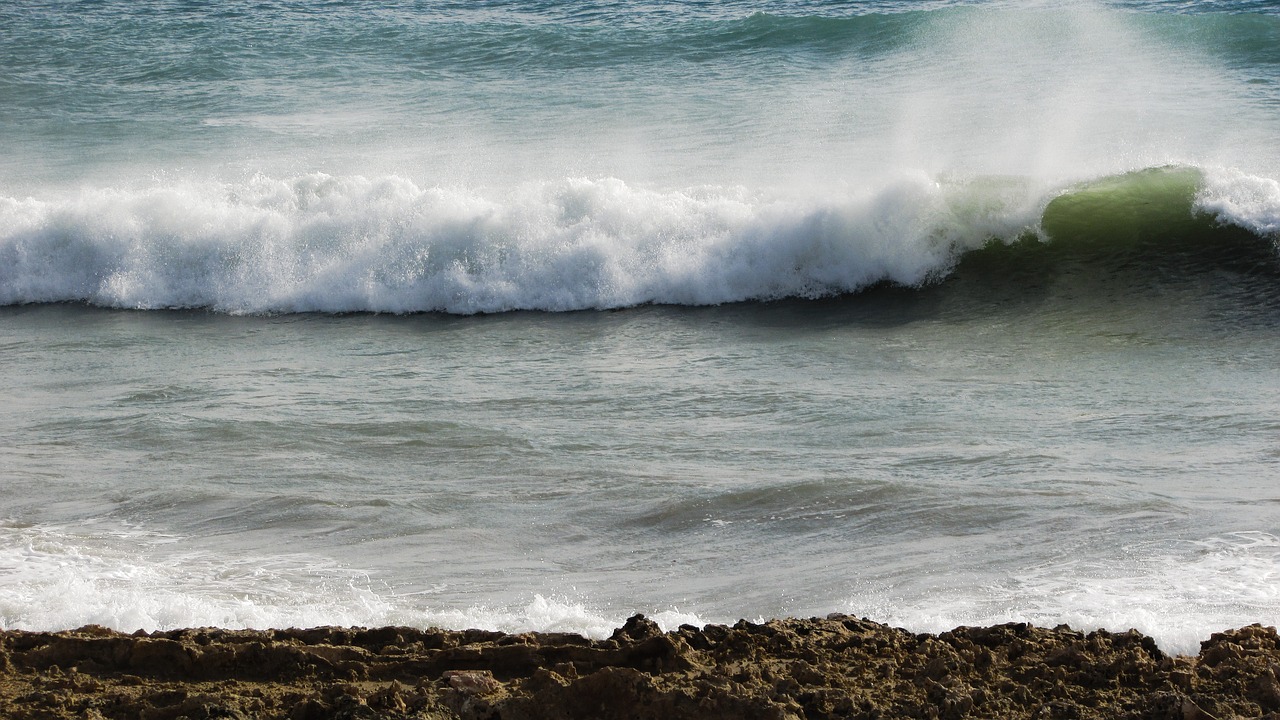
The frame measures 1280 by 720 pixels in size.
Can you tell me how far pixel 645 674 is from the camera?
12.3 ft

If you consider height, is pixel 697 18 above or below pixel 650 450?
above

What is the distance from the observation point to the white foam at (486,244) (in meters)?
11.0

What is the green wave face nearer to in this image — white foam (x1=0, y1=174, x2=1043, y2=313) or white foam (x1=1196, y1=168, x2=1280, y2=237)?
white foam (x1=1196, y1=168, x2=1280, y2=237)

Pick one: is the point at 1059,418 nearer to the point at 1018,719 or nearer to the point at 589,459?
the point at 589,459

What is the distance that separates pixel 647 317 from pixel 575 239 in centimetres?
153

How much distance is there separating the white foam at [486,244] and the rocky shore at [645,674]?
6.81m

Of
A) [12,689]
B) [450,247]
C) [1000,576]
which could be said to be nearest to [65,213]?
[450,247]

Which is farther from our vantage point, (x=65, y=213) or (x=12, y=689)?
(x=65, y=213)

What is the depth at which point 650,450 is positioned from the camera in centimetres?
670

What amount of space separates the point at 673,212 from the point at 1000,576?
7.20 metres

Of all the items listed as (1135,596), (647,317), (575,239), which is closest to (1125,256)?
(647,317)

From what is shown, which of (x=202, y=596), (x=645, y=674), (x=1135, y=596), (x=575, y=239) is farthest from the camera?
(x=575, y=239)

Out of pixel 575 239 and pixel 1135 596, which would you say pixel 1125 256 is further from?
pixel 1135 596

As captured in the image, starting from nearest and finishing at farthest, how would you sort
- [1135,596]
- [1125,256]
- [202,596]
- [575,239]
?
[1135,596] → [202,596] → [1125,256] → [575,239]
